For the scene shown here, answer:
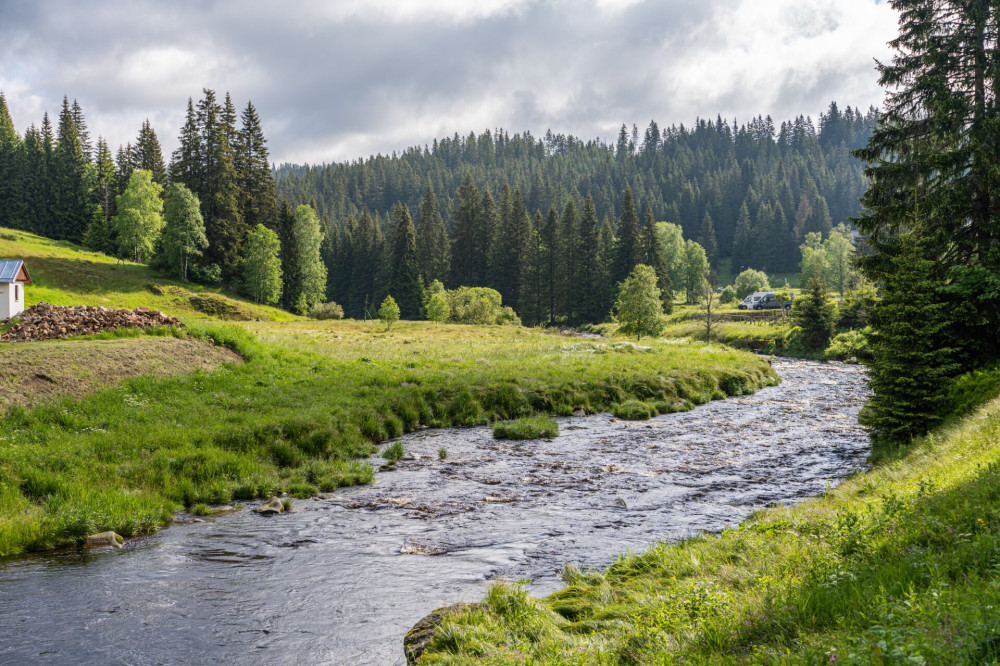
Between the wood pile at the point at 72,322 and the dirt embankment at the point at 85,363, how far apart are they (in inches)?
86.9

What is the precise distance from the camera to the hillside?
193 ft

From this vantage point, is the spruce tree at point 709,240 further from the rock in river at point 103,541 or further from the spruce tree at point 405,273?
the rock in river at point 103,541

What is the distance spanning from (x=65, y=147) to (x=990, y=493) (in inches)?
5358

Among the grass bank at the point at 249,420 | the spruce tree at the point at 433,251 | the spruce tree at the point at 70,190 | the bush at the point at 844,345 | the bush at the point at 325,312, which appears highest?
the spruce tree at the point at 70,190

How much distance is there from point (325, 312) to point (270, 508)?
79683mm

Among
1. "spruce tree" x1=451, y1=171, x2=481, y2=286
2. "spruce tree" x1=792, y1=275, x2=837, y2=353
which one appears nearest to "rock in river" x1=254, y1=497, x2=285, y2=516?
"spruce tree" x1=792, y1=275, x2=837, y2=353

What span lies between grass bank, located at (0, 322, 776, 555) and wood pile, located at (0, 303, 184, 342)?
2108mm

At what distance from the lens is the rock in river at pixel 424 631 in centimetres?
648

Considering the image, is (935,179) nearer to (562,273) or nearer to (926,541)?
(926,541)

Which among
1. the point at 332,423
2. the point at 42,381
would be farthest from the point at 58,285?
the point at 332,423

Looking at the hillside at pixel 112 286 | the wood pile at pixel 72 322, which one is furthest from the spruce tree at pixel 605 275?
the wood pile at pixel 72 322

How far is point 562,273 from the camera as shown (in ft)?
332

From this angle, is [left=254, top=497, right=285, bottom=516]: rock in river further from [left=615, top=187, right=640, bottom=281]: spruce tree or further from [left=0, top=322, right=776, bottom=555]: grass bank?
[left=615, top=187, right=640, bottom=281]: spruce tree

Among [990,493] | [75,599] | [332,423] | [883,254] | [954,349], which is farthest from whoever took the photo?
[883,254]
